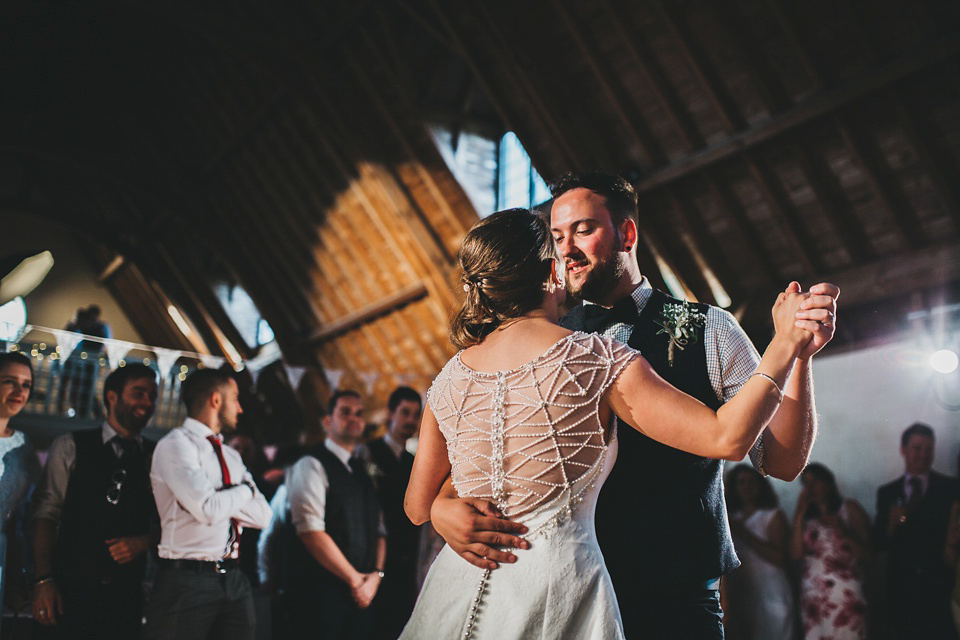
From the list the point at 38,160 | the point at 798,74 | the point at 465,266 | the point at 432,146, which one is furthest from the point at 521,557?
the point at 38,160

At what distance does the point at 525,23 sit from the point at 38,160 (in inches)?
442

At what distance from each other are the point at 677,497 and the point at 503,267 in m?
0.60

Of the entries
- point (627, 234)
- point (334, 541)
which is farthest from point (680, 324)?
point (334, 541)

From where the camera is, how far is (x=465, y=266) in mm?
1639

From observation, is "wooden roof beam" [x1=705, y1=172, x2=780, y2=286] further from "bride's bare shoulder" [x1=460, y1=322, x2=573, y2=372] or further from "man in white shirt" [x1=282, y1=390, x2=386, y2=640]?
"bride's bare shoulder" [x1=460, y1=322, x2=573, y2=372]

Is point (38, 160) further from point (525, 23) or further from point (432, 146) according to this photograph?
point (525, 23)

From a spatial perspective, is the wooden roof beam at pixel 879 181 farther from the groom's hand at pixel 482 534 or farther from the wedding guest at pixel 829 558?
the groom's hand at pixel 482 534

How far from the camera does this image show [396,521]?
15.7 ft

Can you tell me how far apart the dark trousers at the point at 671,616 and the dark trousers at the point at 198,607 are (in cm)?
211

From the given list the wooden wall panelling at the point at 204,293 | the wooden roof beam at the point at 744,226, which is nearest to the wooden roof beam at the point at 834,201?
the wooden roof beam at the point at 744,226

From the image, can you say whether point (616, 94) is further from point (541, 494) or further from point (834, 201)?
point (541, 494)

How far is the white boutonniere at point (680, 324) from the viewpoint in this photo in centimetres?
183

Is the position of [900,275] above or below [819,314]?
below

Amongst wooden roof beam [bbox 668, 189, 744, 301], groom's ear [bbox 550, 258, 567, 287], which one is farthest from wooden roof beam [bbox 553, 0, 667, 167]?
groom's ear [bbox 550, 258, 567, 287]
